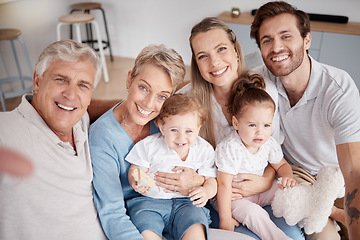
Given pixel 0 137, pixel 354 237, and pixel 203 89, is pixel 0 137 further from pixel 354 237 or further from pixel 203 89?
pixel 354 237

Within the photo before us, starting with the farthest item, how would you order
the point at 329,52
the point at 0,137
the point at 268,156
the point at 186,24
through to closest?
the point at 186,24, the point at 329,52, the point at 268,156, the point at 0,137

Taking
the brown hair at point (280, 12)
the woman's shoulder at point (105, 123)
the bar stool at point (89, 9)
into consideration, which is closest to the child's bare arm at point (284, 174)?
the brown hair at point (280, 12)

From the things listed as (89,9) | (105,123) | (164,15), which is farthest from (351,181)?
(89,9)

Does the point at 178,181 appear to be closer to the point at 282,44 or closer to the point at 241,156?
the point at 241,156

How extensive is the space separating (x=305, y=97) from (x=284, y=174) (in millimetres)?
324

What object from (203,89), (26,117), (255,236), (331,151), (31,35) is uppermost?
(31,35)

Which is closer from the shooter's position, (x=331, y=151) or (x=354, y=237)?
(x=354, y=237)

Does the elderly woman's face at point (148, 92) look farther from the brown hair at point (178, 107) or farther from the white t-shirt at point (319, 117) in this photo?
the white t-shirt at point (319, 117)

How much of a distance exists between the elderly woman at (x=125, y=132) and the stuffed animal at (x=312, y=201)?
1.10 ft

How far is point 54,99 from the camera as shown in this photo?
0.83 m

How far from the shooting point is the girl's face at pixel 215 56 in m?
1.20

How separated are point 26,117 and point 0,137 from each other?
15 centimetres

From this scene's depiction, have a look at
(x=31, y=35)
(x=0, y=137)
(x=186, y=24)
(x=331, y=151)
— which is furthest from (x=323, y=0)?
(x=0, y=137)

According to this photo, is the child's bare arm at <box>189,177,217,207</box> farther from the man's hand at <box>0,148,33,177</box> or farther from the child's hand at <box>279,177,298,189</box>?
the man's hand at <box>0,148,33,177</box>
